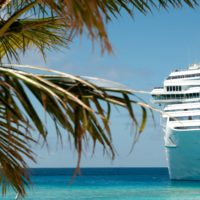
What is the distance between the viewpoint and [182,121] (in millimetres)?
31688

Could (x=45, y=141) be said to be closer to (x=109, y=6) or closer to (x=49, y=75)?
(x=49, y=75)

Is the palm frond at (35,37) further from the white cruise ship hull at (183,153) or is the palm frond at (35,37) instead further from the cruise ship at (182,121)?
the white cruise ship hull at (183,153)

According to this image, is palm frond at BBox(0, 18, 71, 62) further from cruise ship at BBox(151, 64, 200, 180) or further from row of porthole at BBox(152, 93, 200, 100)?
row of porthole at BBox(152, 93, 200, 100)

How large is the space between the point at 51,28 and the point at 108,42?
64.0 inches

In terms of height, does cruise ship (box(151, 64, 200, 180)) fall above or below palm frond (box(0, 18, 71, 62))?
below

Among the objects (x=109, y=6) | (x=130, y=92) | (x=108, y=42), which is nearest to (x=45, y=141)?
(x=130, y=92)

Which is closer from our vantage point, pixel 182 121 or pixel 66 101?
pixel 66 101

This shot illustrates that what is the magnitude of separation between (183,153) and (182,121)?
1.70 m

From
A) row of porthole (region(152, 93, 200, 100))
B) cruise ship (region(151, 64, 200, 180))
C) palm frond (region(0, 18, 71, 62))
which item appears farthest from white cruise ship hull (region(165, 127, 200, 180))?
palm frond (region(0, 18, 71, 62))

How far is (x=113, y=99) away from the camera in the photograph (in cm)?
222

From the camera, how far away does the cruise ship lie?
3067cm

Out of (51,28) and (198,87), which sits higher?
(51,28)

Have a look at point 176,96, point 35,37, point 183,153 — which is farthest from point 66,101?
point 176,96

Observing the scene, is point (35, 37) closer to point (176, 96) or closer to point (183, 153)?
point (183, 153)
